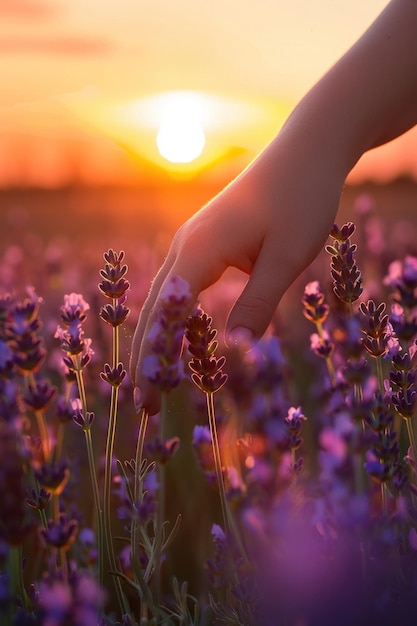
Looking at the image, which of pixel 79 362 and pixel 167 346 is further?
pixel 79 362

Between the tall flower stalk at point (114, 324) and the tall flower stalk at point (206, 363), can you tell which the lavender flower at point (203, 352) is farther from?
the tall flower stalk at point (114, 324)

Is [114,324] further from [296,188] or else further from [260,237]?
[296,188]

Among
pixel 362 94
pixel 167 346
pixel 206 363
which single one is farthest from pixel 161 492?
pixel 362 94

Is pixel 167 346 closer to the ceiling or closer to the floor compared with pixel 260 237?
closer to the floor

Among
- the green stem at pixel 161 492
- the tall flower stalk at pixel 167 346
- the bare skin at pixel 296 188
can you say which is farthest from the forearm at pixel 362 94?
the green stem at pixel 161 492

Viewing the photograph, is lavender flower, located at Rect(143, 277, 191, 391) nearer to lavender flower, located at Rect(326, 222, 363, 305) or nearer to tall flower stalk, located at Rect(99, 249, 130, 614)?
tall flower stalk, located at Rect(99, 249, 130, 614)

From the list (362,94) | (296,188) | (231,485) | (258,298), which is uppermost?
(362,94)

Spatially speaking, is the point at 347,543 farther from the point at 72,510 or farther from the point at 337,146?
the point at 72,510
